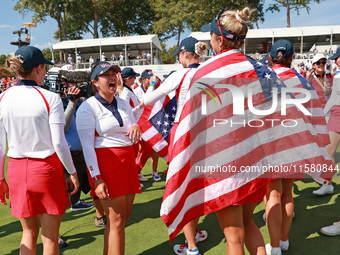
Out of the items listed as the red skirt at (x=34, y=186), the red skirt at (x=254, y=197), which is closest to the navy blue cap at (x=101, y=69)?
the red skirt at (x=34, y=186)

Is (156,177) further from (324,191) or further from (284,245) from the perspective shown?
(284,245)

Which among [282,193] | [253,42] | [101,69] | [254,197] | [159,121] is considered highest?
[253,42]

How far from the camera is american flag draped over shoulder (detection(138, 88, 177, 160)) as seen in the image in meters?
3.70

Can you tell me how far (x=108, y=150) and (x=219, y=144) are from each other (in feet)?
3.85

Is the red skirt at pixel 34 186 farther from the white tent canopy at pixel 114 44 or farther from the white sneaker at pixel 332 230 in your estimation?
the white tent canopy at pixel 114 44

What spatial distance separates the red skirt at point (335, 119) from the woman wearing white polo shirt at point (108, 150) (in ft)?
10.2

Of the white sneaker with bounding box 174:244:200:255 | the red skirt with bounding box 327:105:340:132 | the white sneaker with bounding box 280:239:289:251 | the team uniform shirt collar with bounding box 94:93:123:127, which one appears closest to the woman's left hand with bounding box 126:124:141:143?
the team uniform shirt collar with bounding box 94:93:123:127

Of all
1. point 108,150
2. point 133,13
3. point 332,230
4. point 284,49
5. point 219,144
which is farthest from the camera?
point 133,13

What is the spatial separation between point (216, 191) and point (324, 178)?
1.80 m

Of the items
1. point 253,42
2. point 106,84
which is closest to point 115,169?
point 106,84

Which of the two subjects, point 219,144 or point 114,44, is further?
point 114,44

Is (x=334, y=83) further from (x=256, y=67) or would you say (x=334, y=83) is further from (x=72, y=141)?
(x=72, y=141)

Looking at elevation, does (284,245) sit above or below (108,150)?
below

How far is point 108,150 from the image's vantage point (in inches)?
106
